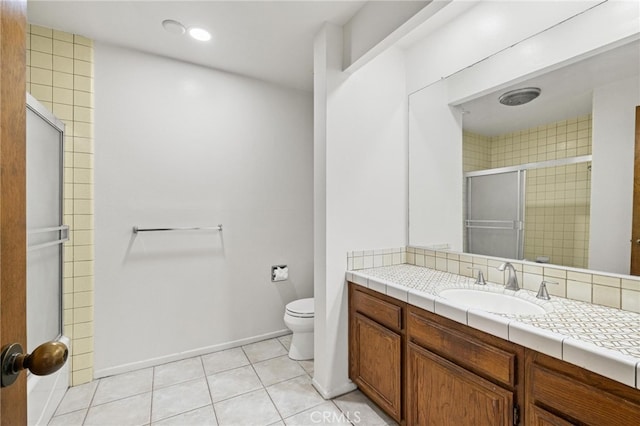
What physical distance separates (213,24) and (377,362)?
230cm

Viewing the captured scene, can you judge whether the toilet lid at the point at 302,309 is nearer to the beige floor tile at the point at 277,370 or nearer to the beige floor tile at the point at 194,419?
the beige floor tile at the point at 277,370

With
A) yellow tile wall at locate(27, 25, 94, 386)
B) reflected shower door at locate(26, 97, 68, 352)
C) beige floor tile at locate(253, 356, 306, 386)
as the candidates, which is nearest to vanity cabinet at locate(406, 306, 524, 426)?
beige floor tile at locate(253, 356, 306, 386)

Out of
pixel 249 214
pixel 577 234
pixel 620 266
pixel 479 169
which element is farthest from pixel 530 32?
pixel 249 214

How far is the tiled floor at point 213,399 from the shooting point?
1.67 m

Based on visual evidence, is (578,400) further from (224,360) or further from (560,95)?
(224,360)

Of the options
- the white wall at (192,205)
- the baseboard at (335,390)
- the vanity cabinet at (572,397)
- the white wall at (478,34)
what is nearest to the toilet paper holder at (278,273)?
the white wall at (192,205)

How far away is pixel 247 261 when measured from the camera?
260cm

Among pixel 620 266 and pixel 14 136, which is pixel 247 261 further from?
pixel 620 266

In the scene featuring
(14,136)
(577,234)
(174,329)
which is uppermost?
(14,136)

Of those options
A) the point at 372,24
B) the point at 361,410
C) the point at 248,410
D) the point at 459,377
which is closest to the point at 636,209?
the point at 459,377

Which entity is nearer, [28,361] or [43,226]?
[28,361]

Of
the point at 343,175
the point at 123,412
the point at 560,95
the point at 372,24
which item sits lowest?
the point at 123,412

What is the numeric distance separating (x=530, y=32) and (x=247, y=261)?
96.9 inches

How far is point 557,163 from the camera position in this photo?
147 centimetres
